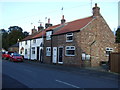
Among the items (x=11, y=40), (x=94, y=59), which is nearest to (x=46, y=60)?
(x=94, y=59)

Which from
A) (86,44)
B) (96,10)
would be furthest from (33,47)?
(96,10)

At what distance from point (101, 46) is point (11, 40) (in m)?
62.3

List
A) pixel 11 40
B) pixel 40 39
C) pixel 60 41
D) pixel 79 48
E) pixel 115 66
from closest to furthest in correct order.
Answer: pixel 115 66 → pixel 79 48 → pixel 60 41 → pixel 40 39 → pixel 11 40

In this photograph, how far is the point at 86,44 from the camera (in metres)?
24.1

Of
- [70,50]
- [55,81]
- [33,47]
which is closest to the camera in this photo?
[55,81]

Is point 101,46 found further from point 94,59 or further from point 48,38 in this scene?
point 48,38

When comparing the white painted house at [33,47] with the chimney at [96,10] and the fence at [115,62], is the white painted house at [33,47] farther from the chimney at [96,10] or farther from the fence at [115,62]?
the fence at [115,62]

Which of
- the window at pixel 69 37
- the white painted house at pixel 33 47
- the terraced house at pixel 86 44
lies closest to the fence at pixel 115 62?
the terraced house at pixel 86 44

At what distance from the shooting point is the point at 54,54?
28500 millimetres

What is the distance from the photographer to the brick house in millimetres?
23609

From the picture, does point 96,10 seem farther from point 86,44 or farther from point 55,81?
point 55,81

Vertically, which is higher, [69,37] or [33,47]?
[69,37]

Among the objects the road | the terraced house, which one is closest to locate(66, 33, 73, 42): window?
the terraced house

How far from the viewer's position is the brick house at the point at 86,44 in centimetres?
2361
